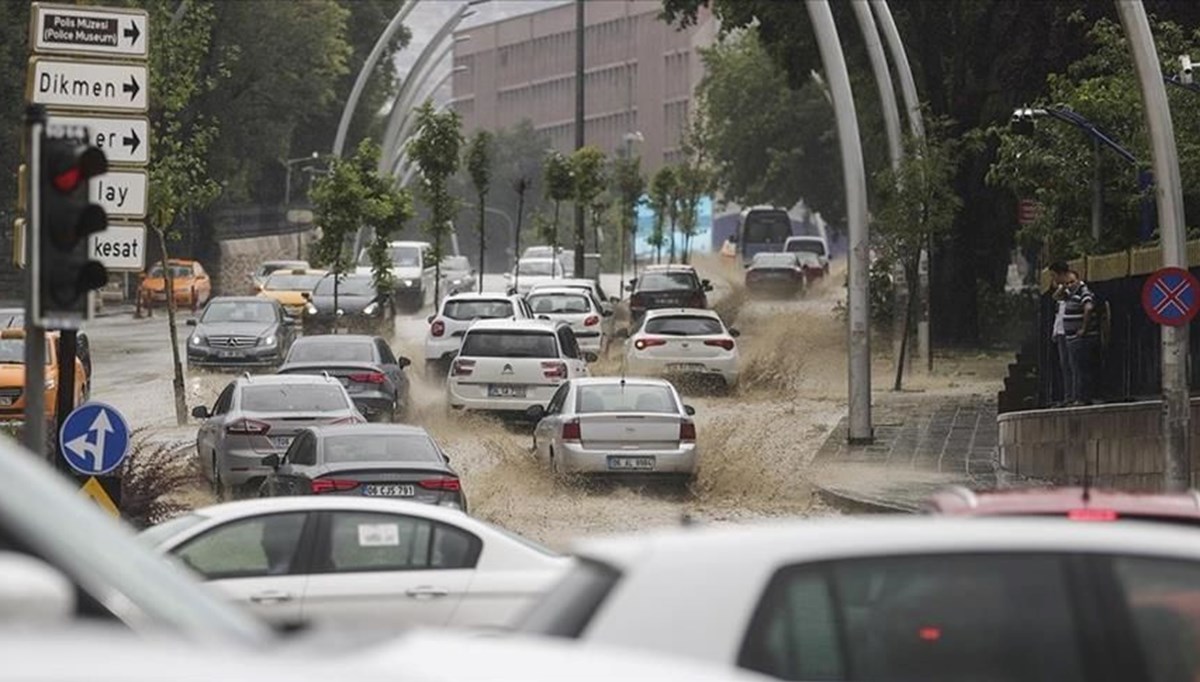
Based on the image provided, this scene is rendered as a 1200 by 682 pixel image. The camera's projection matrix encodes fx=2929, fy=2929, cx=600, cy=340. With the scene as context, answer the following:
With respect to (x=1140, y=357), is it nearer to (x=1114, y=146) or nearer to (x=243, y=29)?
(x=1114, y=146)

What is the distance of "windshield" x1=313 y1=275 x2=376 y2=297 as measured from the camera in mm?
61469

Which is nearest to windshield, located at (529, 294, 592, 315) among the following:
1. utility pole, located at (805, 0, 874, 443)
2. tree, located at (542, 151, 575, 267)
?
utility pole, located at (805, 0, 874, 443)

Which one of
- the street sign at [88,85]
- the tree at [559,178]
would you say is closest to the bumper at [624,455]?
the street sign at [88,85]

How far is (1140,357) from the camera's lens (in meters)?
31.8

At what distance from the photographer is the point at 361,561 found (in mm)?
14789

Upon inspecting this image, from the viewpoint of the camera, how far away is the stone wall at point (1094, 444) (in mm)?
29375

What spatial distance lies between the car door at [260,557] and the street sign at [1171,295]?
1485 cm

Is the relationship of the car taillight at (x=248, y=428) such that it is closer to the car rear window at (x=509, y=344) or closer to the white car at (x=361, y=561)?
the car rear window at (x=509, y=344)

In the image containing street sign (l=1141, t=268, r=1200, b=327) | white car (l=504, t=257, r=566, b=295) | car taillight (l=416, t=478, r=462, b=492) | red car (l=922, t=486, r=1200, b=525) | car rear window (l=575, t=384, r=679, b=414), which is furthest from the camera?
white car (l=504, t=257, r=566, b=295)

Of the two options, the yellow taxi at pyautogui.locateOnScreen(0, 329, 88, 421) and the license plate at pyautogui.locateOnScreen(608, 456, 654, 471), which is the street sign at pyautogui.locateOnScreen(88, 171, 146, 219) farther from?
the yellow taxi at pyautogui.locateOnScreen(0, 329, 88, 421)

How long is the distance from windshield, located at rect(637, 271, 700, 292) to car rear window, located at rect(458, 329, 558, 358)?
23983 millimetres

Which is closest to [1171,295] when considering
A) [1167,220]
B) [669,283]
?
[1167,220]

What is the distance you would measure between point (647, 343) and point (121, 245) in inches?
986

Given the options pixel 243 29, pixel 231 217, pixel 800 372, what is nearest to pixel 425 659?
pixel 800 372
